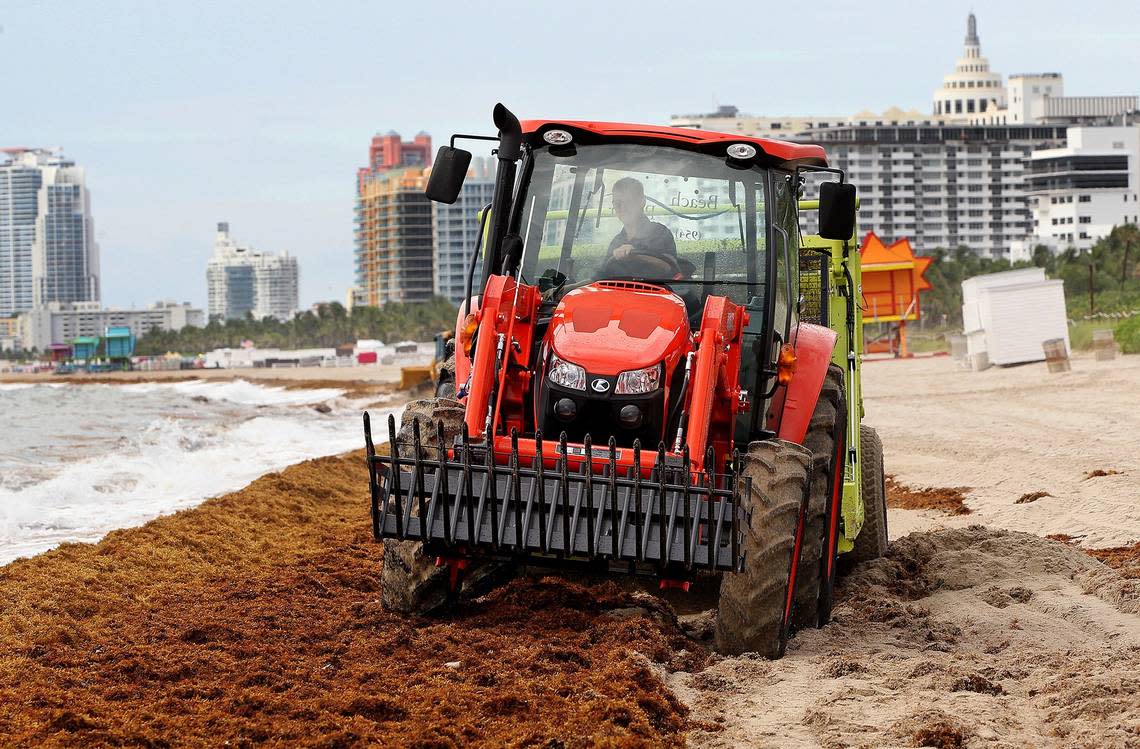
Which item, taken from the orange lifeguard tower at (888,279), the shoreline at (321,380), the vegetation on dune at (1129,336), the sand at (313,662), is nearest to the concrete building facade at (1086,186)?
the shoreline at (321,380)

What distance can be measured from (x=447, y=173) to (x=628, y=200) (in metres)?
1.03

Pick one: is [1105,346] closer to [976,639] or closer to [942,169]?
[976,639]

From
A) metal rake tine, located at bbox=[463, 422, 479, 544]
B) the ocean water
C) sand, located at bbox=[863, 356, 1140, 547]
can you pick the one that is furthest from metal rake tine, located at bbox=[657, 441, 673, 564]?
the ocean water

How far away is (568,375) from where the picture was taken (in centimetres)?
687

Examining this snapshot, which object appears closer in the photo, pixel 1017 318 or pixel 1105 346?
pixel 1105 346

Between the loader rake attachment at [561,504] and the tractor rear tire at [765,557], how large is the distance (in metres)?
0.13

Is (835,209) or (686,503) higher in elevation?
(835,209)

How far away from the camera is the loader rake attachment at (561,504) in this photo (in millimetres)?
6340

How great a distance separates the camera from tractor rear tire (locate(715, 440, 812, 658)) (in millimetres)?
6539

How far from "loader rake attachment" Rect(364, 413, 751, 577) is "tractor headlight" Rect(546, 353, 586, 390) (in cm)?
30

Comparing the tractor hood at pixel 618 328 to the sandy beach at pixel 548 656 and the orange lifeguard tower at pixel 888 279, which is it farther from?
the orange lifeguard tower at pixel 888 279

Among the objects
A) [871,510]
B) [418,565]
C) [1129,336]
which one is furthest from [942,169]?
[418,565]

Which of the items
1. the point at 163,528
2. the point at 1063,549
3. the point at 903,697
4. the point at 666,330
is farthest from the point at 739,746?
the point at 163,528

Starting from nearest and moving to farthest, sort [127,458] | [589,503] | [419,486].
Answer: [589,503] → [419,486] → [127,458]
